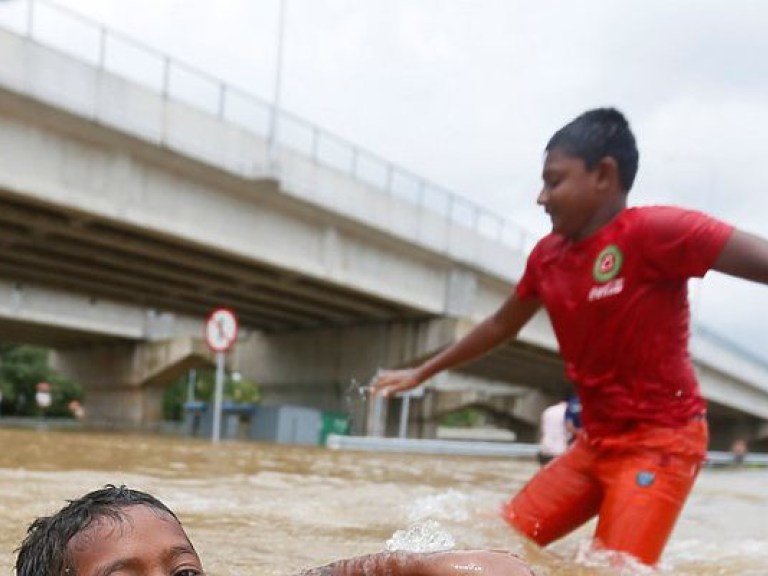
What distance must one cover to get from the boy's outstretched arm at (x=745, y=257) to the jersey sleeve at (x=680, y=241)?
0.09 feet

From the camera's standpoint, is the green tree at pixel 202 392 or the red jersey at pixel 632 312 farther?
the green tree at pixel 202 392

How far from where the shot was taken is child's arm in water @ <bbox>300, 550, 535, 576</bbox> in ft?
5.11

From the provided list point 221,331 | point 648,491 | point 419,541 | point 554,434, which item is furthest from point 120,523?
point 221,331

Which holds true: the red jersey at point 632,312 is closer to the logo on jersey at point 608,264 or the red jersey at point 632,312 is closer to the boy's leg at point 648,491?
the logo on jersey at point 608,264

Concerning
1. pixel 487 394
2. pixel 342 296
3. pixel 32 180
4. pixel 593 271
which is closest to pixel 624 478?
pixel 593 271

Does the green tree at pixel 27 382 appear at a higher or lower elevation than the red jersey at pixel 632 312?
lower

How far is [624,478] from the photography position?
12.1 ft

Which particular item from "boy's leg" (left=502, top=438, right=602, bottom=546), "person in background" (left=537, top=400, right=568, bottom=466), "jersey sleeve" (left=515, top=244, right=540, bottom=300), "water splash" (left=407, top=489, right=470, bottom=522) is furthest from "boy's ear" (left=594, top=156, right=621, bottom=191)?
"person in background" (left=537, top=400, right=568, bottom=466)

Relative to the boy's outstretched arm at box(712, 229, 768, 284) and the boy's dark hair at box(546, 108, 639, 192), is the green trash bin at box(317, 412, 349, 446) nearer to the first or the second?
the boy's dark hair at box(546, 108, 639, 192)

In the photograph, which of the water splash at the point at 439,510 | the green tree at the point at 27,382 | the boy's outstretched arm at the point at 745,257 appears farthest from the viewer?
the green tree at the point at 27,382

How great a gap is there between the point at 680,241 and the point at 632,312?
346 millimetres

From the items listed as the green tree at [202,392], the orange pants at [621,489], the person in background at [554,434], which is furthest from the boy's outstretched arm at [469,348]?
the green tree at [202,392]

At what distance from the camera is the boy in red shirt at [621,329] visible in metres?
3.55

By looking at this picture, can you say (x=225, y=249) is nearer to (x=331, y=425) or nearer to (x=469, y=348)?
(x=331, y=425)
